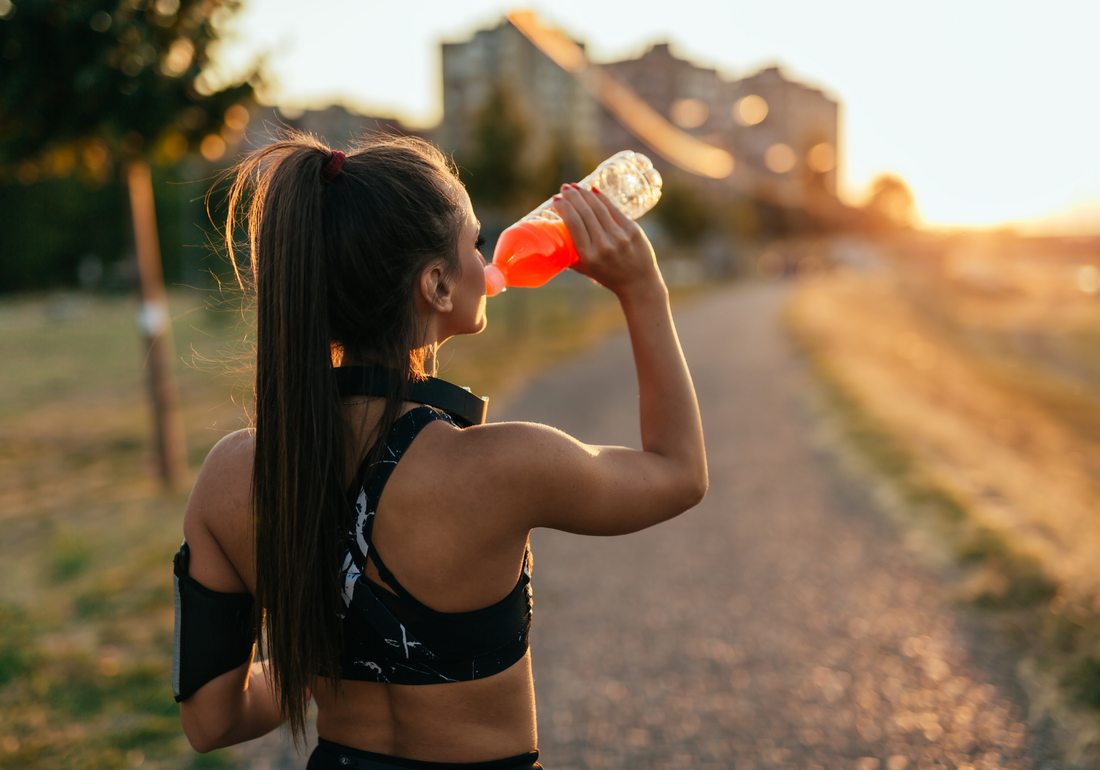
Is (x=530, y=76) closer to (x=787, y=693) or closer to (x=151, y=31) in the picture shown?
(x=151, y=31)

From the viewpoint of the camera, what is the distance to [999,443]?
400 inches

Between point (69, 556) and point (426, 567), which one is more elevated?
point (426, 567)

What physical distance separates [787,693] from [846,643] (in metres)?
0.65

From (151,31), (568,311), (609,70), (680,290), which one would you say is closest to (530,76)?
(680,290)

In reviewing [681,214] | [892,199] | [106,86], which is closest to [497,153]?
[106,86]

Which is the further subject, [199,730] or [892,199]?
[892,199]

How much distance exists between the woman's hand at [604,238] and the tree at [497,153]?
1681cm

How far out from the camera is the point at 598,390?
11.3 m

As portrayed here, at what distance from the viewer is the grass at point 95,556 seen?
328 cm

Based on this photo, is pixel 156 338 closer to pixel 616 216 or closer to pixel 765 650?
pixel 765 650

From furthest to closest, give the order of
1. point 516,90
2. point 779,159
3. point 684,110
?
point 779,159 < point 684,110 < point 516,90

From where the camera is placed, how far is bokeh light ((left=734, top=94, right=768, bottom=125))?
105 meters

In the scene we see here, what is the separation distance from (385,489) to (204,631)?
450 mm

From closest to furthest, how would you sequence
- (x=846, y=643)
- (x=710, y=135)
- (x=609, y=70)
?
Result: 1. (x=846, y=643)
2. (x=710, y=135)
3. (x=609, y=70)
